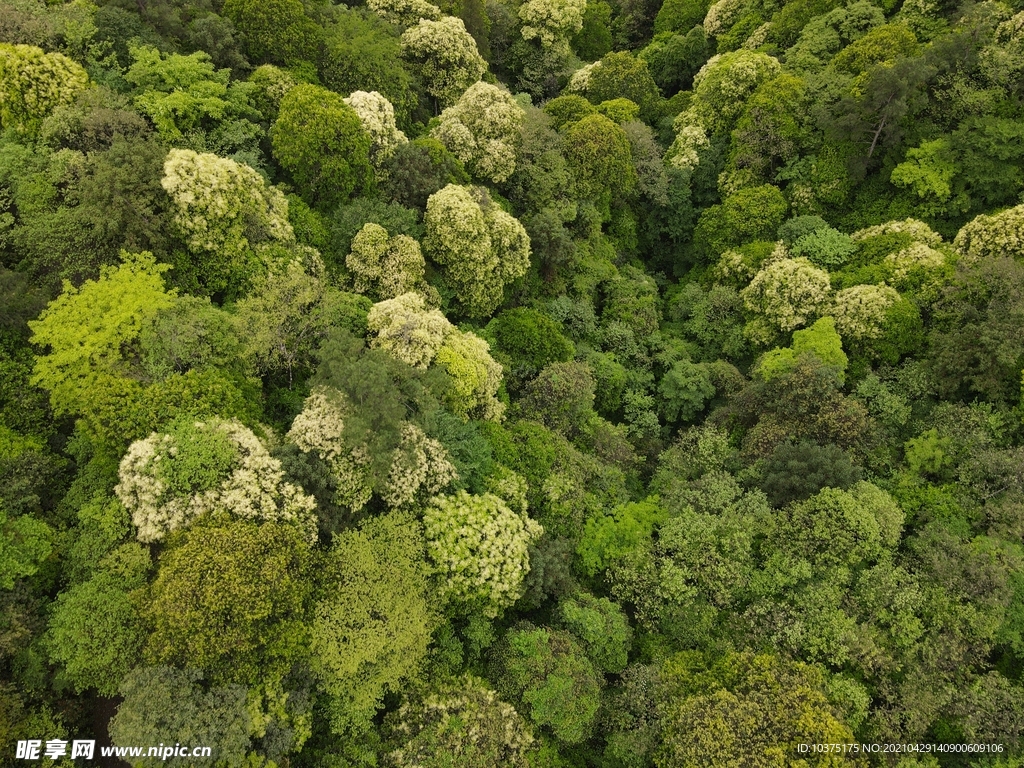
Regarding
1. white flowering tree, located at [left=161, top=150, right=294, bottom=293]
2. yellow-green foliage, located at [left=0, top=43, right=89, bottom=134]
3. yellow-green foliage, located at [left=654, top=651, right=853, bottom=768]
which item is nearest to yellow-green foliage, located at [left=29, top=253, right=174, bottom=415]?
white flowering tree, located at [left=161, top=150, right=294, bottom=293]

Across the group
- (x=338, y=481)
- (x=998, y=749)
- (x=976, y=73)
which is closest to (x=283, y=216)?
(x=338, y=481)

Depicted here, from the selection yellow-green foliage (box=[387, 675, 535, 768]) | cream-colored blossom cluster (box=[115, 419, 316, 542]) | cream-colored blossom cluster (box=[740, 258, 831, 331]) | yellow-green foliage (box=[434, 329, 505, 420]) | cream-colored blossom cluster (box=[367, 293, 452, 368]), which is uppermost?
cream-colored blossom cluster (box=[740, 258, 831, 331])

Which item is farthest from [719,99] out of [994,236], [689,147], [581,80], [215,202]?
[215,202]

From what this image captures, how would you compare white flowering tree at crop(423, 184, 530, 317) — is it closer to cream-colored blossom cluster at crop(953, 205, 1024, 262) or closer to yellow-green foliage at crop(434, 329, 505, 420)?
yellow-green foliage at crop(434, 329, 505, 420)

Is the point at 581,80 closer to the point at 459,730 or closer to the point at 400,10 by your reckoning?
the point at 400,10

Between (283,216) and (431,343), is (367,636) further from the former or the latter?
(283,216)

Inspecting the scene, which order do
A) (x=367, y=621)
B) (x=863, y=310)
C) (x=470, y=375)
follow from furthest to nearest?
(x=863, y=310)
(x=470, y=375)
(x=367, y=621)
